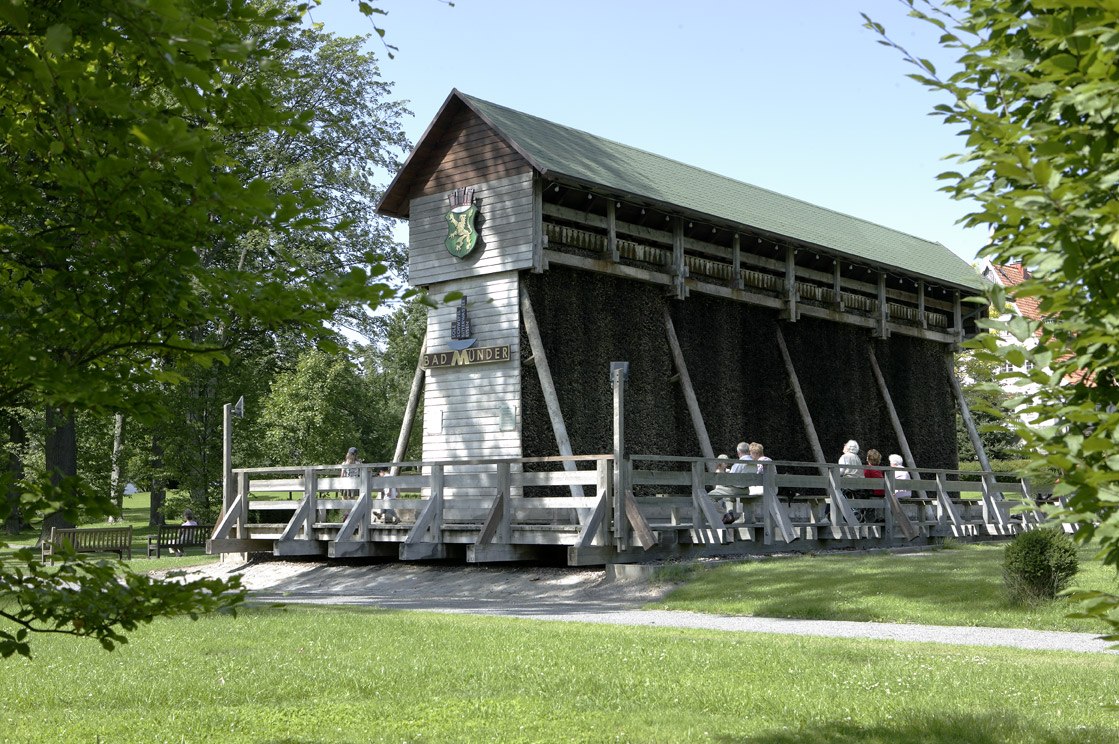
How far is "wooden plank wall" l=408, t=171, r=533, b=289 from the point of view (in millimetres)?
22078

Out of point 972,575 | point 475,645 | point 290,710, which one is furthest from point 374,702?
point 972,575

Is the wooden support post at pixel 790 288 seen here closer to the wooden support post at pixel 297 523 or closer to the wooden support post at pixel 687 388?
the wooden support post at pixel 687 388

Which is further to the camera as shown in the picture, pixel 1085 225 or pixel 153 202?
pixel 153 202

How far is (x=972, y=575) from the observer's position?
655 inches

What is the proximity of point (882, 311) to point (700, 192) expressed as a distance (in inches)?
275

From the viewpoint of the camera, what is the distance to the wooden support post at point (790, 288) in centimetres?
2739

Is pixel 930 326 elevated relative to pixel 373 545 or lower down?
elevated

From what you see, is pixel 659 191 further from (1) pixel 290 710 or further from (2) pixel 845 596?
(1) pixel 290 710

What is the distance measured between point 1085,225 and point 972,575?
14182 millimetres

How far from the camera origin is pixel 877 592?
51.4 feet

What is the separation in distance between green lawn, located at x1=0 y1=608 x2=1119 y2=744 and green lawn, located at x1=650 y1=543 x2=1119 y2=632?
120 inches

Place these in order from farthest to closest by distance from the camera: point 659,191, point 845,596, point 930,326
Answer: point 930,326, point 659,191, point 845,596

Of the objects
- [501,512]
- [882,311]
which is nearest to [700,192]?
[882,311]

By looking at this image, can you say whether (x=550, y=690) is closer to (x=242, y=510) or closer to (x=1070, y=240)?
(x=1070, y=240)
